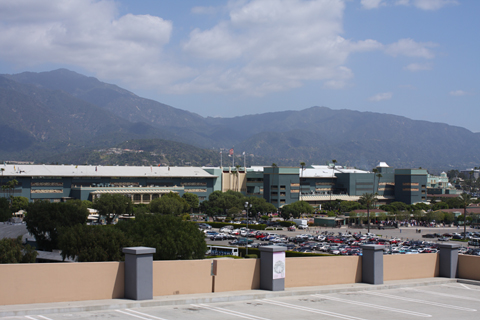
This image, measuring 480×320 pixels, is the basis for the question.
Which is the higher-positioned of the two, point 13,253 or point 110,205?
point 13,253

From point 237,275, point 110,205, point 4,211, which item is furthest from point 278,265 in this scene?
point 4,211

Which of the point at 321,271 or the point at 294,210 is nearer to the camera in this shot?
the point at 321,271

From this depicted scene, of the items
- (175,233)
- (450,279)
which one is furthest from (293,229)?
(450,279)

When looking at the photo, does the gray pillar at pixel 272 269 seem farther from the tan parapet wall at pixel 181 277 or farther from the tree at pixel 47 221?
the tree at pixel 47 221

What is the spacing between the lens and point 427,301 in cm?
1972

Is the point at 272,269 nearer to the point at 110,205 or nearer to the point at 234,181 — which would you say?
the point at 110,205

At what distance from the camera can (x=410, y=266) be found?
2447 cm

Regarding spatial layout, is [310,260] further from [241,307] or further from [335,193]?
[335,193]

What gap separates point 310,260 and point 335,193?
16221 cm

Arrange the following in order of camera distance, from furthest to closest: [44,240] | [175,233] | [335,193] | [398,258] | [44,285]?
[335,193], [44,240], [175,233], [398,258], [44,285]

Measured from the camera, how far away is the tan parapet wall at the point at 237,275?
19.2 meters

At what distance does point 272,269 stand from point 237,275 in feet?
4.51

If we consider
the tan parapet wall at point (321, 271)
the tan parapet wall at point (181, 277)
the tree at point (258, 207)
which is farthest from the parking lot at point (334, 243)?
the tan parapet wall at point (181, 277)

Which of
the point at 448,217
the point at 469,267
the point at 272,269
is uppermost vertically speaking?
the point at 272,269
